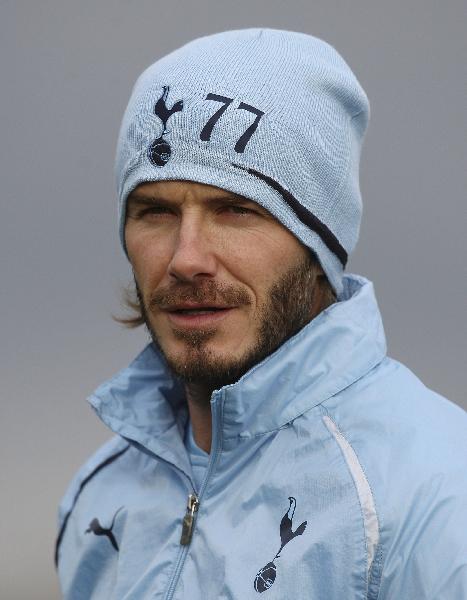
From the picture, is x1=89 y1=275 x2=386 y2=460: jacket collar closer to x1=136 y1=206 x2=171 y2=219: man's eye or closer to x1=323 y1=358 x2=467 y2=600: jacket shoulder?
x1=323 y1=358 x2=467 y2=600: jacket shoulder

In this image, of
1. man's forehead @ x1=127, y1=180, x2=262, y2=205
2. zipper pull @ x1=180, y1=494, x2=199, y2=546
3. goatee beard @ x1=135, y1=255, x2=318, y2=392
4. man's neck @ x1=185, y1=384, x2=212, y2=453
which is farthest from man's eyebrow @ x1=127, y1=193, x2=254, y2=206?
zipper pull @ x1=180, y1=494, x2=199, y2=546

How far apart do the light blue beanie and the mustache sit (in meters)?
0.15

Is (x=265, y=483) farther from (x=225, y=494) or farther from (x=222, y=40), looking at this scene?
(x=222, y=40)

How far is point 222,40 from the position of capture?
6.13ft

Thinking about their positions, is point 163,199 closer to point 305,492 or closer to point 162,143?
point 162,143

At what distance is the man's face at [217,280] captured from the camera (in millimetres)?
1696

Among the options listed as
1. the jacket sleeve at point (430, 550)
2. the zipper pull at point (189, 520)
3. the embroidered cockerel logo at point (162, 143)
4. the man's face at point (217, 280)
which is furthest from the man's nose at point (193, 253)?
the jacket sleeve at point (430, 550)

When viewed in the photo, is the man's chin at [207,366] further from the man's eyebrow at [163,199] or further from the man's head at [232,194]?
the man's eyebrow at [163,199]

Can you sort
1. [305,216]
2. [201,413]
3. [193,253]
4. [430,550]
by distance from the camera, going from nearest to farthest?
[430,550]
[193,253]
[305,216]
[201,413]

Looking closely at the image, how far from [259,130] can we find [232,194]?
0.12 m

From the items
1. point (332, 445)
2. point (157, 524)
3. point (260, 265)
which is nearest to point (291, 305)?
point (260, 265)

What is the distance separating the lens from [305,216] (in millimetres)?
1780

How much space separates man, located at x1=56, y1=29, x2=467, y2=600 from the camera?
1.47 m

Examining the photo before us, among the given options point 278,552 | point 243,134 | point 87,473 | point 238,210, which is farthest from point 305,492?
point 87,473
